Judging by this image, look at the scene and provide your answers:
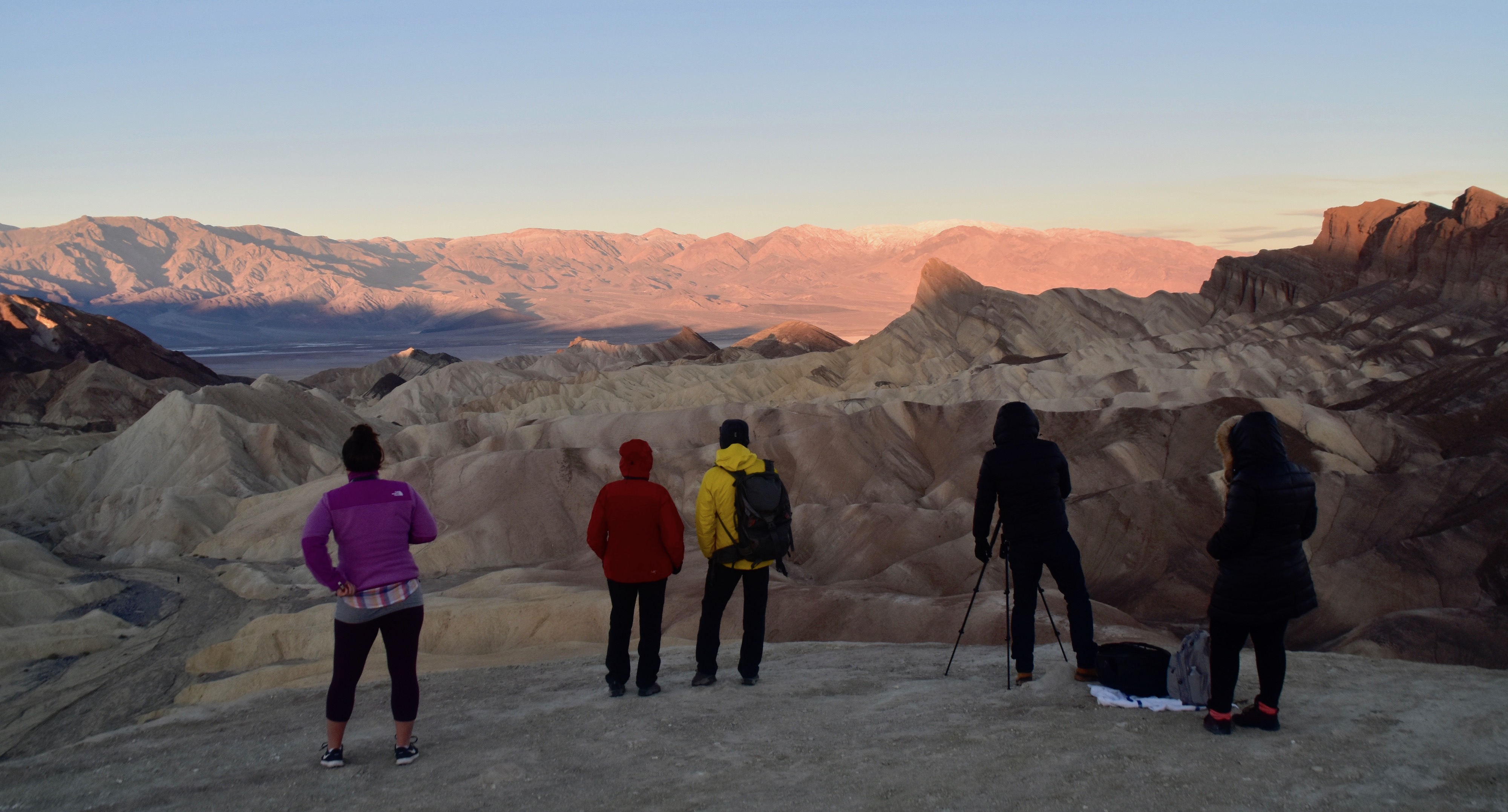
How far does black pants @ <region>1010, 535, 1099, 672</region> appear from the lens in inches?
250

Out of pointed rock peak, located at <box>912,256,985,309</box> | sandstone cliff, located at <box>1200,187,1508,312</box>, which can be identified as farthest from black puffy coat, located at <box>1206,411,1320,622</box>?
pointed rock peak, located at <box>912,256,985,309</box>

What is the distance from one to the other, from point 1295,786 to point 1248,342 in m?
56.1

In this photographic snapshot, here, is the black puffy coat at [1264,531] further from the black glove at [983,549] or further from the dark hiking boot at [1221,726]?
the black glove at [983,549]

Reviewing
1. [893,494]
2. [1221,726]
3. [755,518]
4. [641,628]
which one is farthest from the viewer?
[893,494]

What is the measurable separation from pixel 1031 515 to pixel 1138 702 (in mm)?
1190

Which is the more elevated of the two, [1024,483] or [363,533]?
[1024,483]

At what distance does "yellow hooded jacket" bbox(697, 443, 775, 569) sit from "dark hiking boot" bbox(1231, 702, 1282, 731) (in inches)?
109

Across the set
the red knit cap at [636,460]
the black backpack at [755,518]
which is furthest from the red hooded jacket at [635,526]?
the black backpack at [755,518]

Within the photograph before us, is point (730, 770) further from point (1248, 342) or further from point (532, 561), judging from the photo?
point (1248, 342)

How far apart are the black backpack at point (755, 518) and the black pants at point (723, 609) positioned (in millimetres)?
145

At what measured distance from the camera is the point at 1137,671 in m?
6.07

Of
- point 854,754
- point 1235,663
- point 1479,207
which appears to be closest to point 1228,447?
point 1235,663

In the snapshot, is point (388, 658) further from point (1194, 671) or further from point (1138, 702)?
point (1194, 671)

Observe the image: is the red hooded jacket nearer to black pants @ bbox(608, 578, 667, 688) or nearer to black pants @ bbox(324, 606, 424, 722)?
black pants @ bbox(608, 578, 667, 688)
